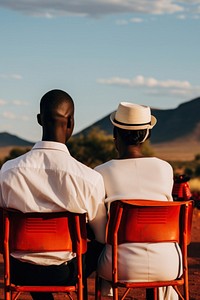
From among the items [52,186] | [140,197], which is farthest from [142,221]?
[52,186]

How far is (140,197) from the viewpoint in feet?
16.9

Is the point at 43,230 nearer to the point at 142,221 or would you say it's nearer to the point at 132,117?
the point at 142,221

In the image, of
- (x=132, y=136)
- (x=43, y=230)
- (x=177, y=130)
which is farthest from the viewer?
(x=177, y=130)

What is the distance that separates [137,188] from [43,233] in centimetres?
69

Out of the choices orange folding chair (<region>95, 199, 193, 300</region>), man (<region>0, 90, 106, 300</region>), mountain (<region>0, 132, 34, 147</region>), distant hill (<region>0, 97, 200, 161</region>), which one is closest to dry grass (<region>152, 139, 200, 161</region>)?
distant hill (<region>0, 97, 200, 161</region>)

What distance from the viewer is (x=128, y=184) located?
16.9 feet

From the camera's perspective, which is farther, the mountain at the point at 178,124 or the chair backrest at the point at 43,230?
the mountain at the point at 178,124

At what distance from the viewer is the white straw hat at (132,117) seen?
17.5ft

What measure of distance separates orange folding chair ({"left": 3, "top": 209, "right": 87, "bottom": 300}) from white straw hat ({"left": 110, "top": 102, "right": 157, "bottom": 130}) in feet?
2.47

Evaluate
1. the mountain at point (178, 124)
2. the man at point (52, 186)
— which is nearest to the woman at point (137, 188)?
the man at point (52, 186)

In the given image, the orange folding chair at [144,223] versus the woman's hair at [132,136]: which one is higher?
the woman's hair at [132,136]

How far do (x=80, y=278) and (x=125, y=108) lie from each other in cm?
120

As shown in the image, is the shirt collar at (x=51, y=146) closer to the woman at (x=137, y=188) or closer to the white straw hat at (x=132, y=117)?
the woman at (x=137, y=188)

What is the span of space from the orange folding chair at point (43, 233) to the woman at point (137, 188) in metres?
0.29
